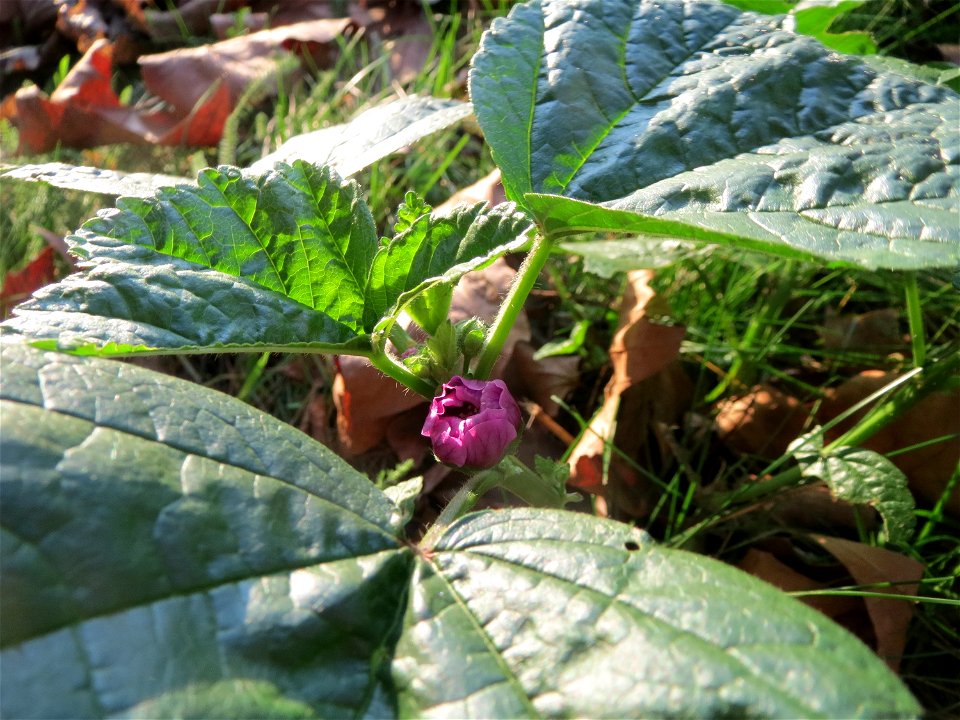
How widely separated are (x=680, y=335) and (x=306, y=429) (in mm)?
822

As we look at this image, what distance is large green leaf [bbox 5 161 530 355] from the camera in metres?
1.06

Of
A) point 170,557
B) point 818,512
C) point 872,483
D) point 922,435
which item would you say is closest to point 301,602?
point 170,557

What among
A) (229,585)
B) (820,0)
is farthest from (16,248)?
(820,0)

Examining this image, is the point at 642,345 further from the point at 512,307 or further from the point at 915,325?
the point at 512,307

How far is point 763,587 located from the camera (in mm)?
881

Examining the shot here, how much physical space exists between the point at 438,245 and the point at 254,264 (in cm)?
25

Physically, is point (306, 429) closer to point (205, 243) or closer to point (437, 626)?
point (205, 243)

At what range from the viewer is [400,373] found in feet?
3.91

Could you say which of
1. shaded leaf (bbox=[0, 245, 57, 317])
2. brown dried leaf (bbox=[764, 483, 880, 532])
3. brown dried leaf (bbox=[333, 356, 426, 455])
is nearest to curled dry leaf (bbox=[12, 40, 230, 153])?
shaded leaf (bbox=[0, 245, 57, 317])

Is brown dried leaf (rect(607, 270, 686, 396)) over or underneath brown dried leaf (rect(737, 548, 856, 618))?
over

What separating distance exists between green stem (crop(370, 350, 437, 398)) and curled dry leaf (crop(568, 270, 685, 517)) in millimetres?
498

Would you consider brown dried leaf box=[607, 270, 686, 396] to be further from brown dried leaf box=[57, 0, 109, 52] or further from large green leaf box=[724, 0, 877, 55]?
brown dried leaf box=[57, 0, 109, 52]

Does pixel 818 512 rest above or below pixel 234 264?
below

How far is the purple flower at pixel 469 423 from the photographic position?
113 cm
